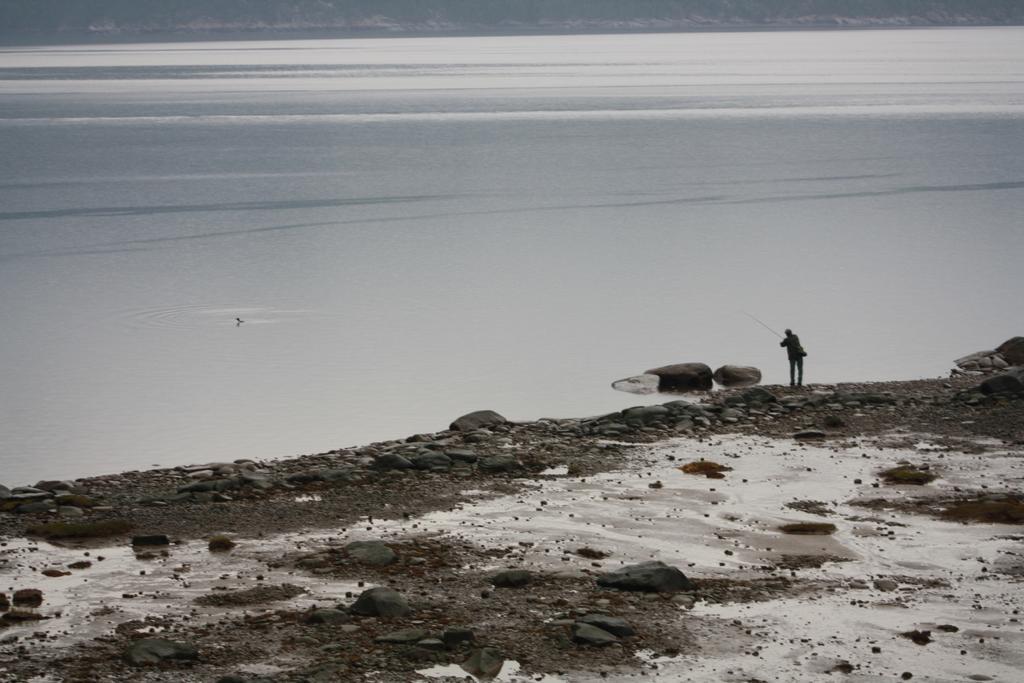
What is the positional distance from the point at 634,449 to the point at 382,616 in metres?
8.66

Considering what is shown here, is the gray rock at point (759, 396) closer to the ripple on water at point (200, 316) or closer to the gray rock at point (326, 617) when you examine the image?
the gray rock at point (326, 617)

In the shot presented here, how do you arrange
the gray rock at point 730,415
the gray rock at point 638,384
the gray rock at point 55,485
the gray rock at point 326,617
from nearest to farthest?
the gray rock at point 326,617, the gray rock at point 55,485, the gray rock at point 730,415, the gray rock at point 638,384

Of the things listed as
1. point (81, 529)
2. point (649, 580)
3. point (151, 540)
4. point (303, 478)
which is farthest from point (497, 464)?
point (81, 529)

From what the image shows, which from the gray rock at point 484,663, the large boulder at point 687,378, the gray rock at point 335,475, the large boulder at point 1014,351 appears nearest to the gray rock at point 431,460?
the gray rock at point 335,475

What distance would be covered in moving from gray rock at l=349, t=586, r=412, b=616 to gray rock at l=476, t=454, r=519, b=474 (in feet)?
21.2

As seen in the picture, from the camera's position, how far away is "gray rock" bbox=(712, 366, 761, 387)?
3175cm

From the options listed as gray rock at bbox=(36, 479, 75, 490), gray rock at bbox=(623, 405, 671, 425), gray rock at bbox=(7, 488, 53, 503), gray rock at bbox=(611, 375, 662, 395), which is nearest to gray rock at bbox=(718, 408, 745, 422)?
gray rock at bbox=(623, 405, 671, 425)

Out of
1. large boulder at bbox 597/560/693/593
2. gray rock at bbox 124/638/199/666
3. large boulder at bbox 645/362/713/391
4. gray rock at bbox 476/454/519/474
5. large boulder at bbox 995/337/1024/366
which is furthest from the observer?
large boulder at bbox 995/337/1024/366

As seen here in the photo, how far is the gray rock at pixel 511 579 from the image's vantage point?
17.6 m

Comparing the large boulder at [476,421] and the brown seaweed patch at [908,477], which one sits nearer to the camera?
the brown seaweed patch at [908,477]

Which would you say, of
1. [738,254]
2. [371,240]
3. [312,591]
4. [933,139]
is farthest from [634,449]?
[933,139]

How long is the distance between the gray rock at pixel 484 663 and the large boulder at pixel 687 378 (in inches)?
651

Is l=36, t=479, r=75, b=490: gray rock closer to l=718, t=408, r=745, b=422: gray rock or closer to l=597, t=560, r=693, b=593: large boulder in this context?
l=597, t=560, r=693, b=593: large boulder

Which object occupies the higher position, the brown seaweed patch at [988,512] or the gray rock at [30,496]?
the gray rock at [30,496]
